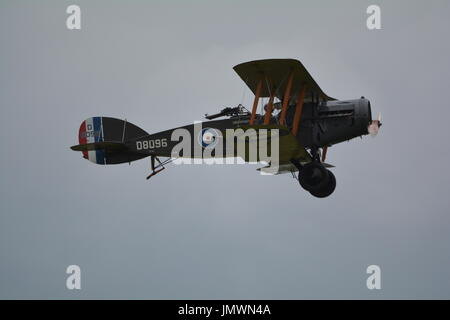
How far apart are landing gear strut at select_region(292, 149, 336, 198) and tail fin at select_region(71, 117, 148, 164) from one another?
431 cm

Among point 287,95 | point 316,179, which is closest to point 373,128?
point 316,179

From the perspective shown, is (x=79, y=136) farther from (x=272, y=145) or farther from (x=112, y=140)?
(x=272, y=145)

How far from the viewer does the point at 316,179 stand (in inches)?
688

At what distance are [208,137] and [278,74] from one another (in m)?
2.30

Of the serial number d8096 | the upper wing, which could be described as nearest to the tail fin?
the serial number d8096

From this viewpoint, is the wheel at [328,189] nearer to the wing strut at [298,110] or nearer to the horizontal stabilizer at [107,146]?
the wing strut at [298,110]

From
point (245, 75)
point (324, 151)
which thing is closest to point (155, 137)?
point (245, 75)

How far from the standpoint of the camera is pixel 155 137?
760 inches

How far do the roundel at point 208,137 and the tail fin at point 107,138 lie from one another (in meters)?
1.87

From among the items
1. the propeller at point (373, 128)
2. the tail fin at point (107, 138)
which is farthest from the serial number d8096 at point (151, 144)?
the propeller at point (373, 128)

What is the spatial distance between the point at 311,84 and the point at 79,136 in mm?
6676

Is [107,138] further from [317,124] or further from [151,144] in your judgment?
[317,124]

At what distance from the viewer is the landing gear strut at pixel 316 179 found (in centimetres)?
1748

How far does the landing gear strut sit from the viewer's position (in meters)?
17.5
